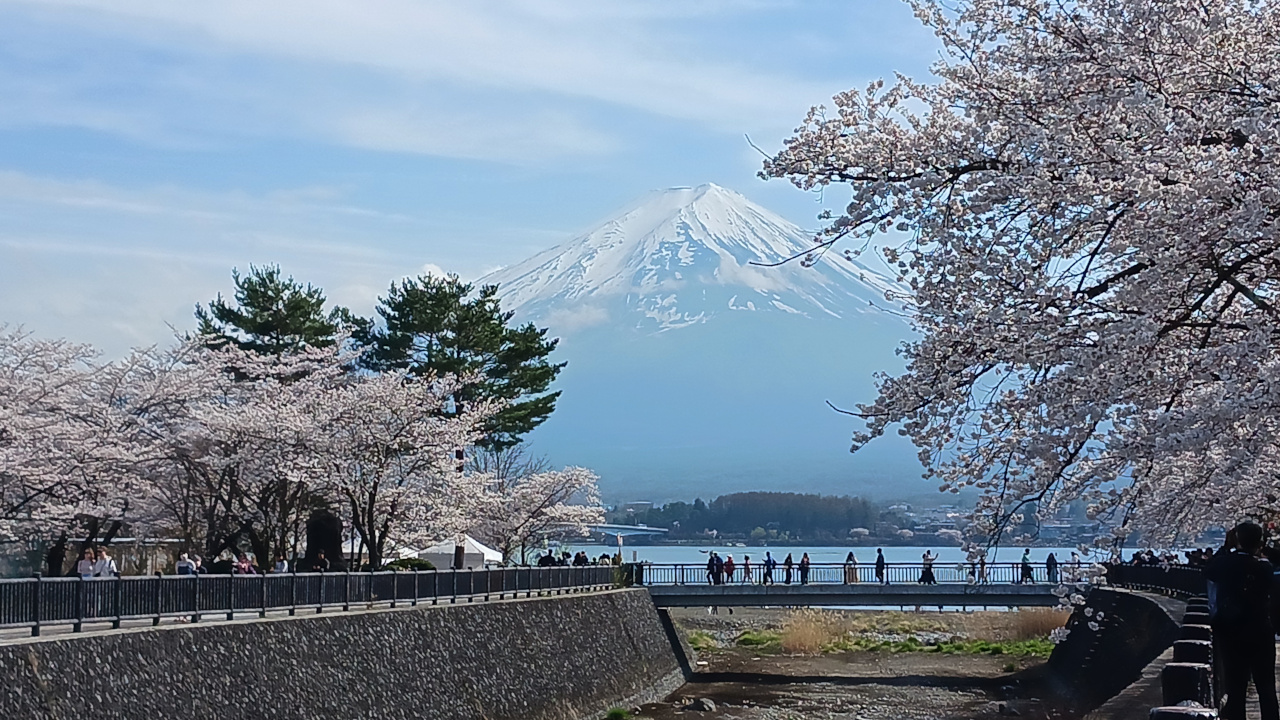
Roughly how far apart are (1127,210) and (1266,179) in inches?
41.3

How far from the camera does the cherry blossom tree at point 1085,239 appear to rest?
27.8 feet

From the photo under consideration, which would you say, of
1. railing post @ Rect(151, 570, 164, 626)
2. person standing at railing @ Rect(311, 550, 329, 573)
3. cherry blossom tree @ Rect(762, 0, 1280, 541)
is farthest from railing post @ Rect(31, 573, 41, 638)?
person standing at railing @ Rect(311, 550, 329, 573)

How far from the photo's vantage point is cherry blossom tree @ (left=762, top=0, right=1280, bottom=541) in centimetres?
848

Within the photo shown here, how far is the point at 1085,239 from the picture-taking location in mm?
9977

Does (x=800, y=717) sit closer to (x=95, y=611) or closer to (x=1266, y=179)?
(x=95, y=611)

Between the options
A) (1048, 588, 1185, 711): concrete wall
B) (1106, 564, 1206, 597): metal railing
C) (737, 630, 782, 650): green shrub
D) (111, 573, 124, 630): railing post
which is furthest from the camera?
(737, 630, 782, 650): green shrub

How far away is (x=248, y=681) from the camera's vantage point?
16.3 meters

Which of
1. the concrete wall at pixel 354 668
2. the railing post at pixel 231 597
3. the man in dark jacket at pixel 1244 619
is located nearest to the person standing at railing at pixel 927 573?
the concrete wall at pixel 354 668

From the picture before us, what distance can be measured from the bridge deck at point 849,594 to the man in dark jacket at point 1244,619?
32.0m

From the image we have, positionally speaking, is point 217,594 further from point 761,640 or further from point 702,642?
point 761,640

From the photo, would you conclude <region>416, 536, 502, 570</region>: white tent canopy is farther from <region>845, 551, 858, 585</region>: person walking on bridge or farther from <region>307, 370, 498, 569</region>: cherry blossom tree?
<region>845, 551, 858, 585</region>: person walking on bridge

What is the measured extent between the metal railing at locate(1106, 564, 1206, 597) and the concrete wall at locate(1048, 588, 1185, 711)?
0.38m

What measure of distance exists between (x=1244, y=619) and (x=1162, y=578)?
2088cm

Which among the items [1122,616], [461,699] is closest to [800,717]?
[1122,616]
